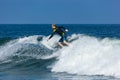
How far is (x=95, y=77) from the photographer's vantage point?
17.1 m

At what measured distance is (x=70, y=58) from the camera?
20.5m

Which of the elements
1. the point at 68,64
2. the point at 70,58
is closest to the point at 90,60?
the point at 68,64

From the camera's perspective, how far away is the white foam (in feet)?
58.6

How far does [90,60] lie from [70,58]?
49.9 inches

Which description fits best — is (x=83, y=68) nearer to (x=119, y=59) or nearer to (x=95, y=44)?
(x=119, y=59)

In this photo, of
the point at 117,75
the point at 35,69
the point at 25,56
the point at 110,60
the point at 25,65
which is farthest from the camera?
the point at 25,56

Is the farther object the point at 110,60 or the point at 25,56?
the point at 25,56

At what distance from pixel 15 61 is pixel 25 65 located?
5.17 feet

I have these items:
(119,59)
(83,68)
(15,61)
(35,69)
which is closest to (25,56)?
(15,61)

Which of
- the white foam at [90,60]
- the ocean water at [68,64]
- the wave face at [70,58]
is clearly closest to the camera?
the ocean water at [68,64]

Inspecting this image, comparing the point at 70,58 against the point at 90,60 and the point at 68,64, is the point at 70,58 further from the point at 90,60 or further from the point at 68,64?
the point at 90,60

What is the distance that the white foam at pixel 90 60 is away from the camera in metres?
17.9

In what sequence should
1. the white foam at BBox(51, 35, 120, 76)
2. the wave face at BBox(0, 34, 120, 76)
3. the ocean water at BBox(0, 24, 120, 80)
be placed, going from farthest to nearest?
the wave face at BBox(0, 34, 120, 76) → the white foam at BBox(51, 35, 120, 76) → the ocean water at BBox(0, 24, 120, 80)

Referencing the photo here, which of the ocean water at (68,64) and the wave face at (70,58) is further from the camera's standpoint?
the wave face at (70,58)
